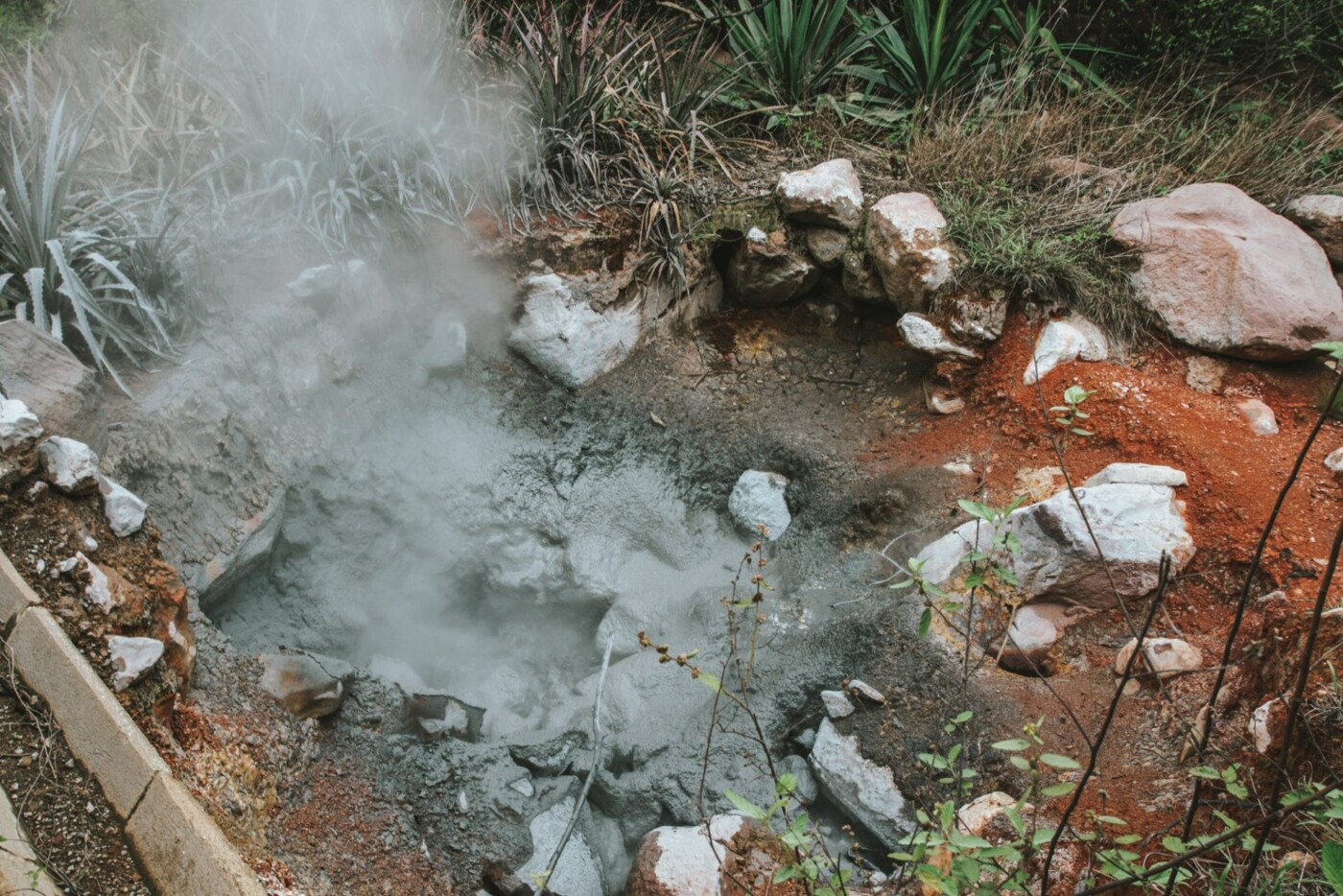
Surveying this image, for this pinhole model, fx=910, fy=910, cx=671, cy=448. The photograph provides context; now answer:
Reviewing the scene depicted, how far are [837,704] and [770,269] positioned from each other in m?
1.91

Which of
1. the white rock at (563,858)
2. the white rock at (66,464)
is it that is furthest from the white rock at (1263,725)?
the white rock at (66,464)

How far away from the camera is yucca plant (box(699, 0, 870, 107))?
4219mm

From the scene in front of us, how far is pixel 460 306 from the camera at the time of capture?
3.73 m

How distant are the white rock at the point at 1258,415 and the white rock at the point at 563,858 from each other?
8.81 ft

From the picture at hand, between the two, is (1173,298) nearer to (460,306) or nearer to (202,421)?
(460,306)

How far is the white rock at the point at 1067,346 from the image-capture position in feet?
11.5

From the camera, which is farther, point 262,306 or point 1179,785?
point 262,306

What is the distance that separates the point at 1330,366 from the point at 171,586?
392cm

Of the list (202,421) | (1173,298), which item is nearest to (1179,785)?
(1173,298)

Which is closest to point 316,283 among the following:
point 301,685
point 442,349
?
A: point 442,349

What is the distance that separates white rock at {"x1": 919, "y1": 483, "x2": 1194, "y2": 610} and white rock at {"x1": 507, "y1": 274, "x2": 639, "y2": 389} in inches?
65.0

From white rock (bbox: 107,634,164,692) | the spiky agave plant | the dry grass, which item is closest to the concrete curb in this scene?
white rock (bbox: 107,634,164,692)

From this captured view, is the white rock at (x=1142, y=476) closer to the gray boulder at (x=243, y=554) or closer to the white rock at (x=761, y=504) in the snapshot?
the white rock at (x=761, y=504)

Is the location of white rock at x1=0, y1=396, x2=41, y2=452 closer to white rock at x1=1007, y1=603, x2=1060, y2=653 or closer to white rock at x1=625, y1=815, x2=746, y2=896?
white rock at x1=625, y1=815, x2=746, y2=896
